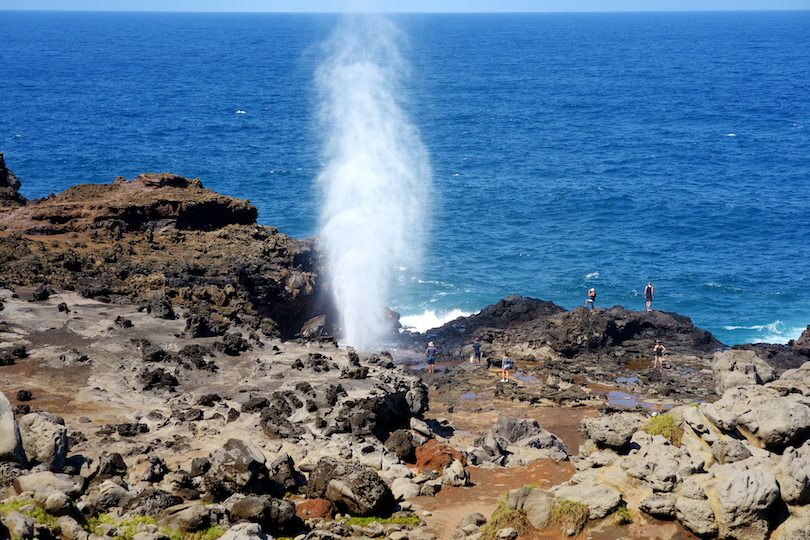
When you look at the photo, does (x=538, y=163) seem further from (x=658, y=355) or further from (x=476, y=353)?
(x=476, y=353)

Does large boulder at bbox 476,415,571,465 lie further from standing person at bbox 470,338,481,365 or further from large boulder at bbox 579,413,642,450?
standing person at bbox 470,338,481,365

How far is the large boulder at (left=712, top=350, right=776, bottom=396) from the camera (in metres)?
23.0

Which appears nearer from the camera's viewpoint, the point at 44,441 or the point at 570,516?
the point at 570,516

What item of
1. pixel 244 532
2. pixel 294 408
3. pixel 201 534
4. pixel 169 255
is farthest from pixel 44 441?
pixel 169 255

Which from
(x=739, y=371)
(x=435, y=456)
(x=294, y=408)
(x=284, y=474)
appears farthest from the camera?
(x=739, y=371)

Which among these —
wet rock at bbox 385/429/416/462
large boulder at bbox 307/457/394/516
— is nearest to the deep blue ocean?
wet rock at bbox 385/429/416/462

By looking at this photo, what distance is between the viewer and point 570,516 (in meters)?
13.6

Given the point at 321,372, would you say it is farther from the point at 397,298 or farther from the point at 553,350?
the point at 397,298

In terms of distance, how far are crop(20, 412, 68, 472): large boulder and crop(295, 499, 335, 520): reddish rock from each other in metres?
5.07

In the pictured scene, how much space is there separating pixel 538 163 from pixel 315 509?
7383 cm

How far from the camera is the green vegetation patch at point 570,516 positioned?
13.5 metres

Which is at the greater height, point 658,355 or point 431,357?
point 658,355

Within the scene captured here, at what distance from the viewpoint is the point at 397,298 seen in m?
49.8

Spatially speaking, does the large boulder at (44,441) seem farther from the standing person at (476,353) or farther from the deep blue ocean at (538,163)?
the deep blue ocean at (538,163)
